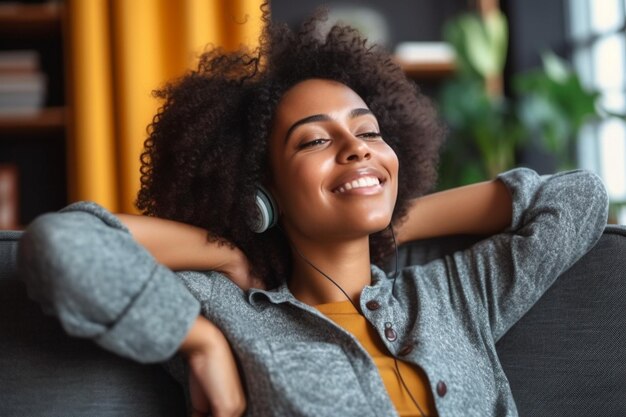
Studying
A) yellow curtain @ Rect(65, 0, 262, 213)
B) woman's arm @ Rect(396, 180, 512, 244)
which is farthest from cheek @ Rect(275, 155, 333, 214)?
yellow curtain @ Rect(65, 0, 262, 213)

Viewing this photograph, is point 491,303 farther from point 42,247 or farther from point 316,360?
point 42,247

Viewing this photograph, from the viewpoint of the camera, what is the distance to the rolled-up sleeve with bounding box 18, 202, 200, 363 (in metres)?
0.99

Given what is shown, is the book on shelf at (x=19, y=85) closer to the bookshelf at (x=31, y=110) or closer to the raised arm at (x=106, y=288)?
the bookshelf at (x=31, y=110)

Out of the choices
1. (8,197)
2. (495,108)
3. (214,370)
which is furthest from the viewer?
(495,108)

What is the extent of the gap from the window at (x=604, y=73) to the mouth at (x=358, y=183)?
230 centimetres

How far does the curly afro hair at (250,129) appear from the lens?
56.4 inches

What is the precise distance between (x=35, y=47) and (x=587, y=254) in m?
2.84

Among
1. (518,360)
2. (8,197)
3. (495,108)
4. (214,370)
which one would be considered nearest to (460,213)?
(518,360)

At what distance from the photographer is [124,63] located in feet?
9.87

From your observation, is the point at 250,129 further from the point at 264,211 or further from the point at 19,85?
the point at 19,85

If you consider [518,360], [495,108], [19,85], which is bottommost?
[518,360]

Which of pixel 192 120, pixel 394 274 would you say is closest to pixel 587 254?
pixel 394 274

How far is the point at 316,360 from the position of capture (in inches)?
45.7

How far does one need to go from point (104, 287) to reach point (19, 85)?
2.41 meters
